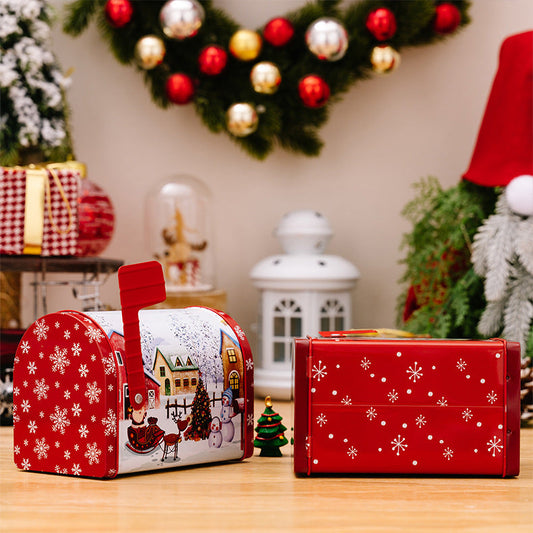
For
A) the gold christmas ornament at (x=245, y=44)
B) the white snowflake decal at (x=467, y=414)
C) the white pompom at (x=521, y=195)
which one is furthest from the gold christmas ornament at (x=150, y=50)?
the white snowflake decal at (x=467, y=414)

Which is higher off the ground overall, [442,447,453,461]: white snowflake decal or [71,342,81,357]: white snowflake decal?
[71,342,81,357]: white snowflake decal

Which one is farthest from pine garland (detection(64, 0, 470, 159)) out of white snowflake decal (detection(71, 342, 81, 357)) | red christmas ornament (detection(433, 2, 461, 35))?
white snowflake decal (detection(71, 342, 81, 357))

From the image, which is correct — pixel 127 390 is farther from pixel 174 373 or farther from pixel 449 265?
pixel 449 265

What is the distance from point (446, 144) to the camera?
199 centimetres

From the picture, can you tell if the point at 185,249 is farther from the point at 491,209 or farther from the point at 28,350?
the point at 28,350

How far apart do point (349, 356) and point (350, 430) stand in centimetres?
9

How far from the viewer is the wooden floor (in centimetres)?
82

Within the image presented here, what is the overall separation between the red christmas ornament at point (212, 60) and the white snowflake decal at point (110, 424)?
1.08 metres

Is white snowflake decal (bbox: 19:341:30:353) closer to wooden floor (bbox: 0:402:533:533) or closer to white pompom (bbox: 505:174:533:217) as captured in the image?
wooden floor (bbox: 0:402:533:533)

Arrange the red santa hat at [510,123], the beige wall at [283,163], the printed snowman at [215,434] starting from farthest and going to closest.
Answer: the beige wall at [283,163], the red santa hat at [510,123], the printed snowman at [215,434]

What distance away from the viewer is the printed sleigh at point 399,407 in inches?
38.8

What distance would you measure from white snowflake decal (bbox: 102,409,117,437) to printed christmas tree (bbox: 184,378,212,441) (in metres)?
0.11

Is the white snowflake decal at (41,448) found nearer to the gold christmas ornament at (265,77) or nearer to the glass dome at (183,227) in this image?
the glass dome at (183,227)

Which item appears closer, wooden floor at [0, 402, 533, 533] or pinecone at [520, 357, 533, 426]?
wooden floor at [0, 402, 533, 533]
